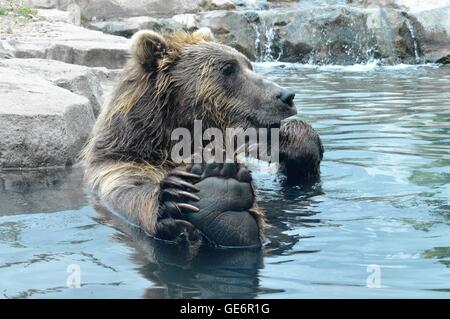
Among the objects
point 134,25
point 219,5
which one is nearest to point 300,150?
point 134,25

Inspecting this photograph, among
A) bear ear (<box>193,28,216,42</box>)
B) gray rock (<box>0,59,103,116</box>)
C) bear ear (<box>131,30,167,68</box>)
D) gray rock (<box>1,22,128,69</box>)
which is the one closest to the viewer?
bear ear (<box>131,30,167,68</box>)

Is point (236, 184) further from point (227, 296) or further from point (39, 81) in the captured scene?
point (39, 81)

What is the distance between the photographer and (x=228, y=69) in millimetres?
5926

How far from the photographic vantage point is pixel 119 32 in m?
20.6

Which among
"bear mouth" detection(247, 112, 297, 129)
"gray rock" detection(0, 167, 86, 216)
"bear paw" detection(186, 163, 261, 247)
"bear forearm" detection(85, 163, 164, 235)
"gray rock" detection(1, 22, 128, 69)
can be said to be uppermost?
"gray rock" detection(1, 22, 128, 69)

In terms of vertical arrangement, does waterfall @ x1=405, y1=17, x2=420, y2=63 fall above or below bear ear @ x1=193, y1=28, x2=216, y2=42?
below

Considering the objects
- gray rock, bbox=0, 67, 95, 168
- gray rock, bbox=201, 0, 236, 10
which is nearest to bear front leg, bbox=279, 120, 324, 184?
gray rock, bbox=0, 67, 95, 168

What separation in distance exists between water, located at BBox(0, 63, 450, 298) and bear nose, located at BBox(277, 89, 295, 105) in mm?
702

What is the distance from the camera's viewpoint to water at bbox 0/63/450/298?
3.79 meters

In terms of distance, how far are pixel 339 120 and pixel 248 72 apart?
12.9 ft

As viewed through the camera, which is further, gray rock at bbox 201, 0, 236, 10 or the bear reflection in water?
gray rock at bbox 201, 0, 236, 10

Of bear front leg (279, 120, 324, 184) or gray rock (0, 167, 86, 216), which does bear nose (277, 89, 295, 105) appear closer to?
bear front leg (279, 120, 324, 184)

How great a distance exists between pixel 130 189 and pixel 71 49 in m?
7.45
